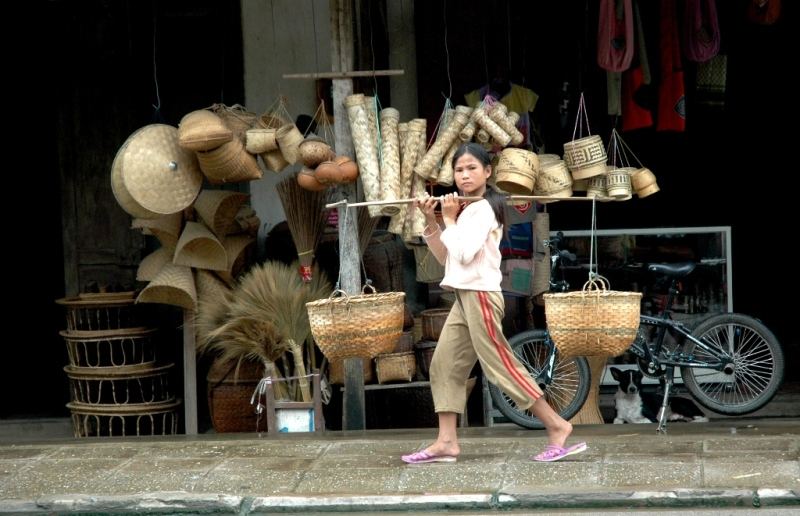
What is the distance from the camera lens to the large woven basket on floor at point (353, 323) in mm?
7477

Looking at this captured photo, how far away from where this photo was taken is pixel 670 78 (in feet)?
30.1

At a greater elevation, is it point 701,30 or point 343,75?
point 701,30

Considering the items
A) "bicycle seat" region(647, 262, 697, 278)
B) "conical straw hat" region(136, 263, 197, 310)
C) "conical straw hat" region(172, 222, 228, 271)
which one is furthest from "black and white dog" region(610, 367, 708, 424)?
"conical straw hat" region(136, 263, 197, 310)

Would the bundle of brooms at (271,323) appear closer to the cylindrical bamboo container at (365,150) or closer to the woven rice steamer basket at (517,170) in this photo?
the cylindrical bamboo container at (365,150)

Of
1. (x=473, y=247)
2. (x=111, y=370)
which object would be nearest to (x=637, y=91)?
(x=473, y=247)

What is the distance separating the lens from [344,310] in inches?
294

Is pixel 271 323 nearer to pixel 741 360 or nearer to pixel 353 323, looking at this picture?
pixel 353 323

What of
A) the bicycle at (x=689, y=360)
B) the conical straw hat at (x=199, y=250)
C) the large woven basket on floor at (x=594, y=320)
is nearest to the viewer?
the large woven basket on floor at (x=594, y=320)

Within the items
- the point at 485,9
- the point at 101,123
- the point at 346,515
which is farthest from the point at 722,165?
the point at 346,515

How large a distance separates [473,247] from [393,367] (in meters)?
2.35

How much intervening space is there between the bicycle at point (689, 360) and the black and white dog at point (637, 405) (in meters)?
0.29

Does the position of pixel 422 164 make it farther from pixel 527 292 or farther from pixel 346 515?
pixel 346 515

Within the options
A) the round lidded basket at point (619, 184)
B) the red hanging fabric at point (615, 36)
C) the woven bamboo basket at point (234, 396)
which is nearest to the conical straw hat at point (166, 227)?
the woven bamboo basket at point (234, 396)

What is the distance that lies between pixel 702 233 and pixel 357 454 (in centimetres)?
366
